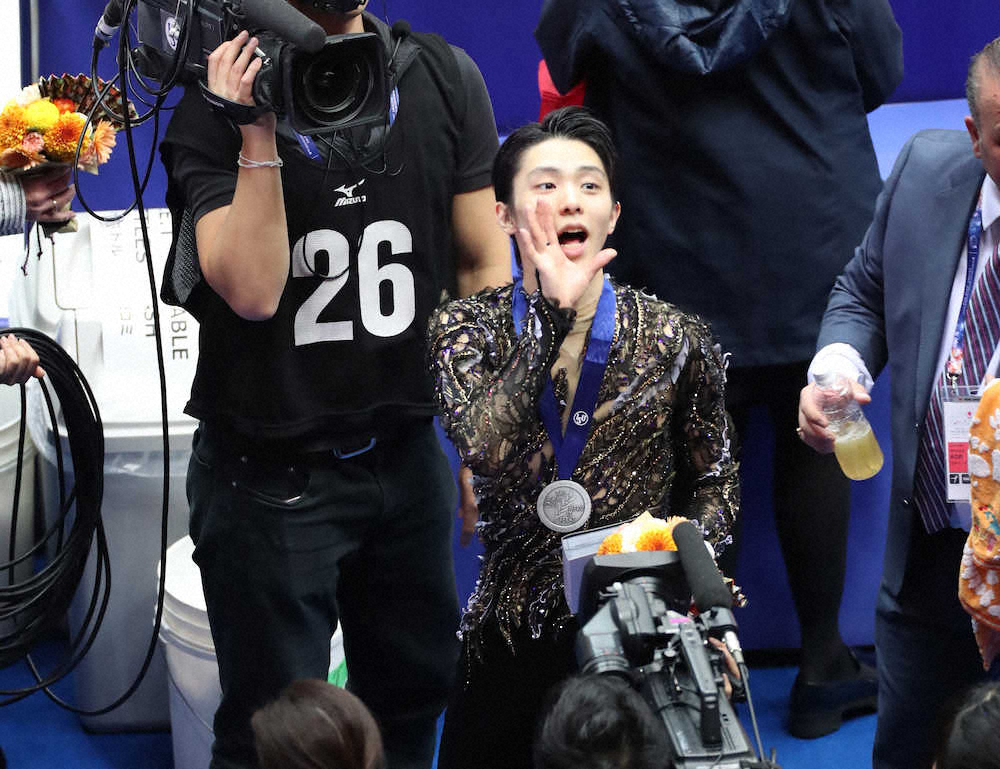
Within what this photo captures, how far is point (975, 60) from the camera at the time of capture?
2.09 metres

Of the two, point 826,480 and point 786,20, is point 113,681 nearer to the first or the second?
point 826,480

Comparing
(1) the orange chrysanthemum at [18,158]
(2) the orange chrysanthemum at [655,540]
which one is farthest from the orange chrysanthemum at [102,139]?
(2) the orange chrysanthemum at [655,540]

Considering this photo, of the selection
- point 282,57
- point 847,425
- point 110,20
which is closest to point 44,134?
point 110,20

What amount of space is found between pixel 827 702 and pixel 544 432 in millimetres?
1543

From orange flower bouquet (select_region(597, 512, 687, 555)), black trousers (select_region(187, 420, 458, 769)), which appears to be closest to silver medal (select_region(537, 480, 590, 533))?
orange flower bouquet (select_region(597, 512, 687, 555))

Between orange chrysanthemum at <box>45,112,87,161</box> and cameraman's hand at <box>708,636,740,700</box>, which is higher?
orange chrysanthemum at <box>45,112,87,161</box>

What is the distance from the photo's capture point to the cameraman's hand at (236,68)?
1988 mm

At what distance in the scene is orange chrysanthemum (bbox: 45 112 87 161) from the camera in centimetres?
256

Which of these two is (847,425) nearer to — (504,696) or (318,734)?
(504,696)

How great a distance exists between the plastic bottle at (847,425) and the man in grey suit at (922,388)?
0.02 meters

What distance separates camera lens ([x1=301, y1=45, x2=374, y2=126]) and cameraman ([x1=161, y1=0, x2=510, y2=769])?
3.1 inches

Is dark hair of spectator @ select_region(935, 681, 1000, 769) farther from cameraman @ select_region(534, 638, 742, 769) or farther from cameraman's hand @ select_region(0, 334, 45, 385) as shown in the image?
cameraman's hand @ select_region(0, 334, 45, 385)

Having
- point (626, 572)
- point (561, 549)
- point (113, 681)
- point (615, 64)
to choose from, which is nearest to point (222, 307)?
point (561, 549)

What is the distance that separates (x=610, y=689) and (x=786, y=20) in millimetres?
1779
